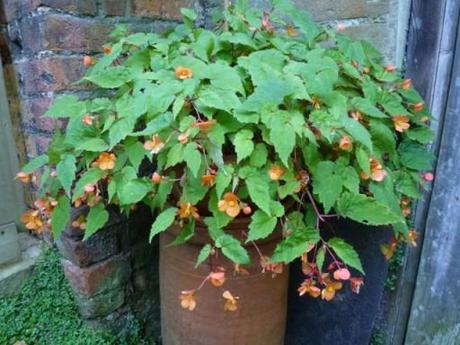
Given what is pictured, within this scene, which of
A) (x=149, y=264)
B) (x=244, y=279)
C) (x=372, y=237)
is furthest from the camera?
(x=149, y=264)

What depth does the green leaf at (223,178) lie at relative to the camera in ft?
2.68

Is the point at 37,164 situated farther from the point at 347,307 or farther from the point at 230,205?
the point at 347,307

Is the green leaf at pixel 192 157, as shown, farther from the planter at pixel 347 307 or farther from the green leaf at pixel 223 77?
the planter at pixel 347 307

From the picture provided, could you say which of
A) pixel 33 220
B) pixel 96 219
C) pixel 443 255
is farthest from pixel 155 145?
pixel 443 255

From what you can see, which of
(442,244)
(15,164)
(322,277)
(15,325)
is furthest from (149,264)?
(442,244)

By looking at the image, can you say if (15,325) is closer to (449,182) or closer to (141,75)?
(141,75)

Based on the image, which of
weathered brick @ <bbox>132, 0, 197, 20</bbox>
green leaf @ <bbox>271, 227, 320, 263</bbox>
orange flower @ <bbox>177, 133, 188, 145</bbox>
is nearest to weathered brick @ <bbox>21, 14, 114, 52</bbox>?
weathered brick @ <bbox>132, 0, 197, 20</bbox>

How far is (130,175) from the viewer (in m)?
0.89

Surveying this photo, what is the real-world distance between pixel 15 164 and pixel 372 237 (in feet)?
3.71

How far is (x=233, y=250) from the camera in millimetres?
842

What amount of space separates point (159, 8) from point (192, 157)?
0.75 metres

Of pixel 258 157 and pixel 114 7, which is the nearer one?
pixel 258 157

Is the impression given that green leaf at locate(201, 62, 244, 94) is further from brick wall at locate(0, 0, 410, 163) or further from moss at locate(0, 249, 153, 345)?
moss at locate(0, 249, 153, 345)

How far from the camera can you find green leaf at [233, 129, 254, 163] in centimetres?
81
